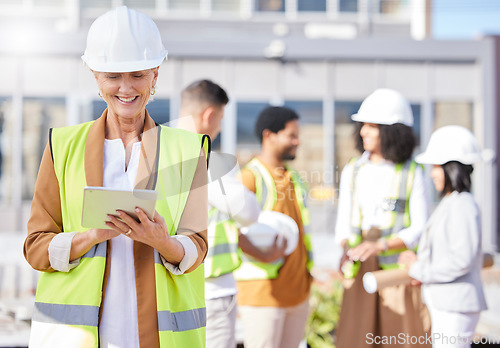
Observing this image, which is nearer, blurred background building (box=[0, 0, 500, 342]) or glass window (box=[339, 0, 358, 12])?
blurred background building (box=[0, 0, 500, 342])

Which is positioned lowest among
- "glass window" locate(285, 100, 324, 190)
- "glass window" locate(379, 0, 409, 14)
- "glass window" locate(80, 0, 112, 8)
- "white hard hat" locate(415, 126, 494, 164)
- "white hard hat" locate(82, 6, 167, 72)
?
"white hard hat" locate(415, 126, 494, 164)

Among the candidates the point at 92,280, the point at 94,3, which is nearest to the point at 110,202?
the point at 92,280

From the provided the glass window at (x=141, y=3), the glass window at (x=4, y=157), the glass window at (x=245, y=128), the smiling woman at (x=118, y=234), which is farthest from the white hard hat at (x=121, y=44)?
the glass window at (x=141, y=3)

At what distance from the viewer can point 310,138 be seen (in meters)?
13.8

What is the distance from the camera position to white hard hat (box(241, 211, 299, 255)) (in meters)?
3.59

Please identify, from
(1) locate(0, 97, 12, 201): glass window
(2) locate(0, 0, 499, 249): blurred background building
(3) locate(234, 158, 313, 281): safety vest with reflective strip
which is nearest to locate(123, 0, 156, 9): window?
(2) locate(0, 0, 499, 249): blurred background building

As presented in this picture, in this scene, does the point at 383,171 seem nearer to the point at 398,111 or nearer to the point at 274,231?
the point at 398,111

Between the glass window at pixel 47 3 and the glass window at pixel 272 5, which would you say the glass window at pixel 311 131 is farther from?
the glass window at pixel 47 3

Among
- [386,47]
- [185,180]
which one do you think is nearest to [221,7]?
[386,47]

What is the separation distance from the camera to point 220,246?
3.23 m

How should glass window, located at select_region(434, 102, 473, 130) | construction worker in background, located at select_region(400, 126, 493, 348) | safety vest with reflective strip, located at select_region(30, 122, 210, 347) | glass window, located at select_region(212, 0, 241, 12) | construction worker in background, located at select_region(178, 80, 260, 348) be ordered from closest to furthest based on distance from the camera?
1. safety vest with reflective strip, located at select_region(30, 122, 210, 347)
2. construction worker in background, located at select_region(178, 80, 260, 348)
3. construction worker in background, located at select_region(400, 126, 493, 348)
4. glass window, located at select_region(434, 102, 473, 130)
5. glass window, located at select_region(212, 0, 241, 12)

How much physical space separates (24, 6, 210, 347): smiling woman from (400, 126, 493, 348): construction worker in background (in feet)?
5.87

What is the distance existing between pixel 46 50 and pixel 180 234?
12.2 metres

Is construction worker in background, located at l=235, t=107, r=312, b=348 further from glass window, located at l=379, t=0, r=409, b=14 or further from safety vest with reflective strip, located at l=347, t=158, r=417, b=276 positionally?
glass window, located at l=379, t=0, r=409, b=14
